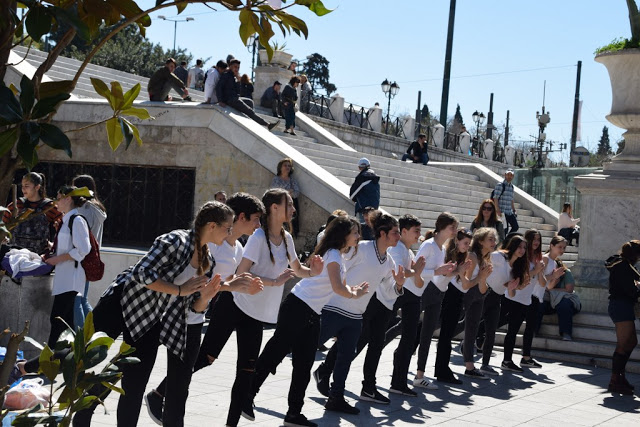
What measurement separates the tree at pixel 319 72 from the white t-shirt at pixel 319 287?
7552 cm

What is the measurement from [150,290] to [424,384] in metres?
4.62

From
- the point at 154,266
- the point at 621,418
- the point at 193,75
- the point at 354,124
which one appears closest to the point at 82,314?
the point at 154,266

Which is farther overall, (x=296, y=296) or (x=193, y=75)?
(x=193, y=75)

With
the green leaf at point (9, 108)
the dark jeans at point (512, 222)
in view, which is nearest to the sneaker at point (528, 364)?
the dark jeans at point (512, 222)

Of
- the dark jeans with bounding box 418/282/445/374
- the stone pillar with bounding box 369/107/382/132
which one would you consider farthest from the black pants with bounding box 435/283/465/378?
the stone pillar with bounding box 369/107/382/132

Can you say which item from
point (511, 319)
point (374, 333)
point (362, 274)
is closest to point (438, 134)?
point (511, 319)

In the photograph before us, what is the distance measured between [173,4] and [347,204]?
12891 mm

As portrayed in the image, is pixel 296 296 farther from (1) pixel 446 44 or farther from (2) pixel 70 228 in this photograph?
(1) pixel 446 44

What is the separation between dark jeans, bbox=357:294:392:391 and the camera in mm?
8133

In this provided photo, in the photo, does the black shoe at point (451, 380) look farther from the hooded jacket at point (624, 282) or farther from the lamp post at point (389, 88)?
the lamp post at point (389, 88)

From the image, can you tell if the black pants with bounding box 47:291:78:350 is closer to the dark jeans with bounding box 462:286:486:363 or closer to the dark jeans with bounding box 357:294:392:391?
the dark jeans with bounding box 357:294:392:391

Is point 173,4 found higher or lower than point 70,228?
higher

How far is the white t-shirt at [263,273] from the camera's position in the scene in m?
6.38

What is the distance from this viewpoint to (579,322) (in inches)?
480
